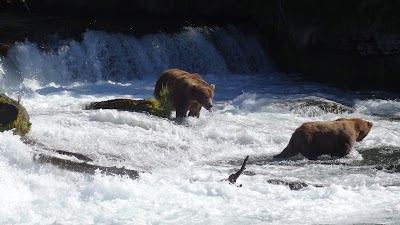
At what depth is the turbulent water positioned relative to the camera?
8000 millimetres

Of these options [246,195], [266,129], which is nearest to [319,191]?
[246,195]

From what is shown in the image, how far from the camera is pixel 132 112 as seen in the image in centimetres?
1257

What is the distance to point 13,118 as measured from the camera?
10234 millimetres

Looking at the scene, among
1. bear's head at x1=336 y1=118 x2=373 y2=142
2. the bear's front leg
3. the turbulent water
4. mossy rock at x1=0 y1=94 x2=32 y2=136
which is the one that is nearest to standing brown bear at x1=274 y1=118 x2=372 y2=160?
the turbulent water

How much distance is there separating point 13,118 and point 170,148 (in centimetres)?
221

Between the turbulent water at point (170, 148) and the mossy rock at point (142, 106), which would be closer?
the turbulent water at point (170, 148)

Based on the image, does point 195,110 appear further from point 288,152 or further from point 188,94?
point 288,152

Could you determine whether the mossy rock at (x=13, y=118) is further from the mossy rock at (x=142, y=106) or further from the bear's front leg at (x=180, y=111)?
the bear's front leg at (x=180, y=111)

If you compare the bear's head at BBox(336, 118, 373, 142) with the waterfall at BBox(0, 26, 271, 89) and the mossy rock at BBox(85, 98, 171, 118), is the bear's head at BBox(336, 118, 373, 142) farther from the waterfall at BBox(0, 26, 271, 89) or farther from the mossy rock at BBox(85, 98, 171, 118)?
the waterfall at BBox(0, 26, 271, 89)

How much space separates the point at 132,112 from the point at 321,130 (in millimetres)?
3304

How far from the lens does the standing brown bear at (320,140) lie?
35.1 ft

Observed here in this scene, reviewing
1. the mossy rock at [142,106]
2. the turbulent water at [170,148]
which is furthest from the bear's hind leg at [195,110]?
the mossy rock at [142,106]


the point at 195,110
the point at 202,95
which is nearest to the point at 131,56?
the point at 195,110

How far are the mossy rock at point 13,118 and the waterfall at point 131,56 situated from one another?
630 centimetres
